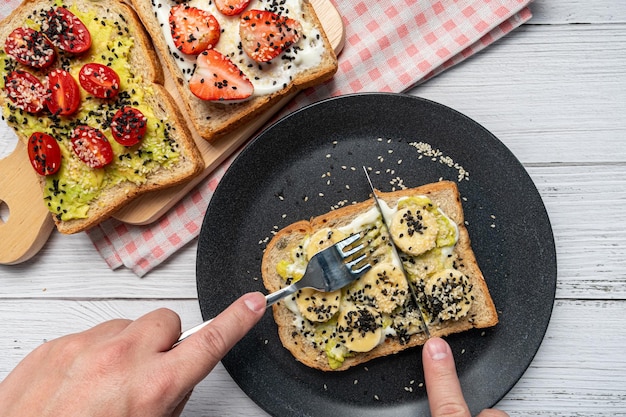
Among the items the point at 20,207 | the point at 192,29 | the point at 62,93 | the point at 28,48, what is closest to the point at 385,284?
the point at 192,29

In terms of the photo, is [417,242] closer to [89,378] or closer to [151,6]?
[89,378]

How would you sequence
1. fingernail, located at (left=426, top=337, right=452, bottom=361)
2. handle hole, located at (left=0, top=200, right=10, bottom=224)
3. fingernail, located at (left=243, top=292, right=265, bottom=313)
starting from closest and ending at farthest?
1. fingernail, located at (left=243, top=292, right=265, bottom=313)
2. fingernail, located at (left=426, top=337, right=452, bottom=361)
3. handle hole, located at (left=0, top=200, right=10, bottom=224)

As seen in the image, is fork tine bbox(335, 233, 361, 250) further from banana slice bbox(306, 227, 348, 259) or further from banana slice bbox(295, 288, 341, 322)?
banana slice bbox(295, 288, 341, 322)

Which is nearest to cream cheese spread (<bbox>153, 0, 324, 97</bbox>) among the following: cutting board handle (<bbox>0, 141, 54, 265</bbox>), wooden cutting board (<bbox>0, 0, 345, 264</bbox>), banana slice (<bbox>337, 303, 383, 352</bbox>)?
wooden cutting board (<bbox>0, 0, 345, 264</bbox>)

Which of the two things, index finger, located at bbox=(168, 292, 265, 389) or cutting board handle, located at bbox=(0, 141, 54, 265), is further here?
cutting board handle, located at bbox=(0, 141, 54, 265)

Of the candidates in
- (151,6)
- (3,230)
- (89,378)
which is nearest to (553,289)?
(89,378)

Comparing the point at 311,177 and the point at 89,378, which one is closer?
the point at 89,378
